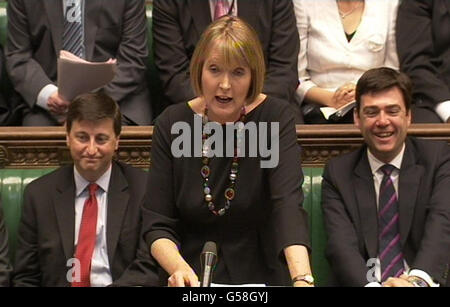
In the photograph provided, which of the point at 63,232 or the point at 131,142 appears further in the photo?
the point at 131,142

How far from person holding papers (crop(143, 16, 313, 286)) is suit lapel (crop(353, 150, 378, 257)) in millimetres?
349

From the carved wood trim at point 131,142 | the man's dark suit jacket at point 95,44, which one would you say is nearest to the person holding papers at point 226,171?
the carved wood trim at point 131,142

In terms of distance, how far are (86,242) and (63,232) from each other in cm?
7

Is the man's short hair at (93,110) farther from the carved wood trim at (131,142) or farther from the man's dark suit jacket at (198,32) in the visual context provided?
the man's dark suit jacket at (198,32)

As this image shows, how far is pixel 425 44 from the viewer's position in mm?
3166

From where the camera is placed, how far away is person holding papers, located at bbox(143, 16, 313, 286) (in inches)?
78.4

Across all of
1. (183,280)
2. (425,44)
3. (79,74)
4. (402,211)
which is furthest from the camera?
(425,44)

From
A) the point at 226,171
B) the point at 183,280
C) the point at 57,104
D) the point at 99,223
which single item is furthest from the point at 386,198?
the point at 57,104

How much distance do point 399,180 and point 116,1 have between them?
1.25m

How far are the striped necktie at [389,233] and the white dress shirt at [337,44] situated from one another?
81cm

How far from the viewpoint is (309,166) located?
2803 mm

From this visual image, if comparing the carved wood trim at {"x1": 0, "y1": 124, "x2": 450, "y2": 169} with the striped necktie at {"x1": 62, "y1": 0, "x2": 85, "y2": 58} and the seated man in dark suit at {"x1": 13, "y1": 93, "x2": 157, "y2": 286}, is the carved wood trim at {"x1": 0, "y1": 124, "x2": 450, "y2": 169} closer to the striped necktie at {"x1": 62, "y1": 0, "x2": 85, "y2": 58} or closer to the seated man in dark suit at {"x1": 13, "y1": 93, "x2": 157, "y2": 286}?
the seated man in dark suit at {"x1": 13, "y1": 93, "x2": 157, "y2": 286}

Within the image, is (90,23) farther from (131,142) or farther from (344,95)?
(344,95)
